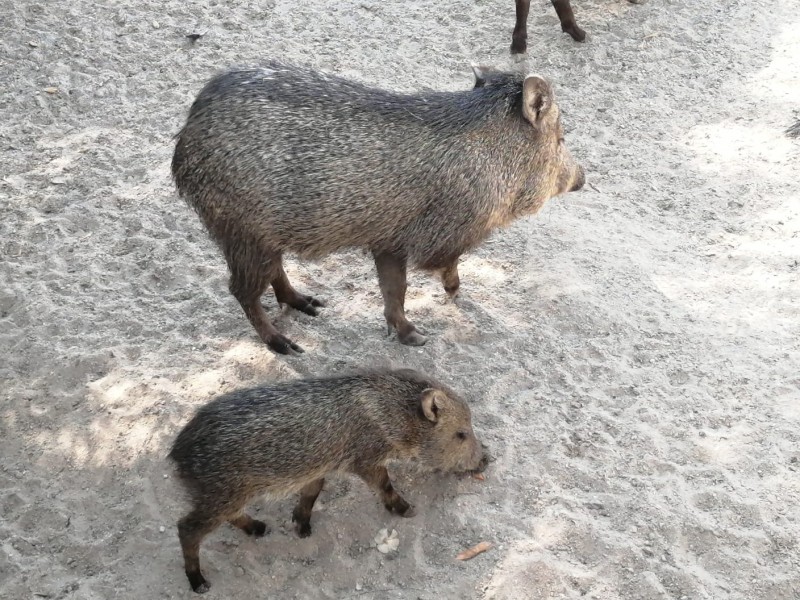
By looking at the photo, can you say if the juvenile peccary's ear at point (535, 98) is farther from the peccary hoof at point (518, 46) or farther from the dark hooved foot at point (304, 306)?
the peccary hoof at point (518, 46)

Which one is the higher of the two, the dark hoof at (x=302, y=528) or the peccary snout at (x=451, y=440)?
the peccary snout at (x=451, y=440)

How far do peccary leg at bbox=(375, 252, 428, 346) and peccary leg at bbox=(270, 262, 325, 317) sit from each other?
459 mm

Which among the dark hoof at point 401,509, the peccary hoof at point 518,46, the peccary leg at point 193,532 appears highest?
the peccary hoof at point 518,46

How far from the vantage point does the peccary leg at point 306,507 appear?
12.2ft

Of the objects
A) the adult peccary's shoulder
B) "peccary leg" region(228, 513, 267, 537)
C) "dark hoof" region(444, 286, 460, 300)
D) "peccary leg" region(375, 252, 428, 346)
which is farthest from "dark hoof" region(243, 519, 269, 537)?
the adult peccary's shoulder

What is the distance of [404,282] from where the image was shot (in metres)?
4.64

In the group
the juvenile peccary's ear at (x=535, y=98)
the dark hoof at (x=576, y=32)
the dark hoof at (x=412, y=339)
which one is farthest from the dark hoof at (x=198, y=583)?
the dark hoof at (x=576, y=32)

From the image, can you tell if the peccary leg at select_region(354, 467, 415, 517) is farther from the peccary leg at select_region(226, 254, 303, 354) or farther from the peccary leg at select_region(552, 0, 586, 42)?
the peccary leg at select_region(552, 0, 586, 42)

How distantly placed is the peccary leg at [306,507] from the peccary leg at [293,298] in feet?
4.68

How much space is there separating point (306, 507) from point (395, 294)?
1.35 m

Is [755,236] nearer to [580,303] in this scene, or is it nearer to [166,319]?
[580,303]

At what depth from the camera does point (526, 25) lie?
→ 7.45 metres

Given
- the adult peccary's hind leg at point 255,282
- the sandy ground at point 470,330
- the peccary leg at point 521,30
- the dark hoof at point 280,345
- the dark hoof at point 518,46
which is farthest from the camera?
the dark hoof at point 518,46

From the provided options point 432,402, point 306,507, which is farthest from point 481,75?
point 306,507
